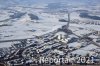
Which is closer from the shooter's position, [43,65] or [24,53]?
[43,65]

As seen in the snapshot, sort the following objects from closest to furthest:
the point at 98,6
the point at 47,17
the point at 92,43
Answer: the point at 92,43 < the point at 47,17 < the point at 98,6

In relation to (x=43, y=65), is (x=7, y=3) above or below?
above

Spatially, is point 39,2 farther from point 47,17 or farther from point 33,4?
point 47,17

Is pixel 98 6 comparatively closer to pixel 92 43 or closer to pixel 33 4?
pixel 33 4

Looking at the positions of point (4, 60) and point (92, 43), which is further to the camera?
point (92, 43)

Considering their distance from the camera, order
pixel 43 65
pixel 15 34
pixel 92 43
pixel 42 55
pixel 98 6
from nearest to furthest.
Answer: pixel 43 65 < pixel 42 55 < pixel 92 43 < pixel 15 34 < pixel 98 6

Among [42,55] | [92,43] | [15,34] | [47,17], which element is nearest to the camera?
[42,55]

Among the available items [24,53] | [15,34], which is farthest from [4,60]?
[15,34]

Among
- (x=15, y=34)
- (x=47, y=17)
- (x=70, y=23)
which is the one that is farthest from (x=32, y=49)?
(x=47, y=17)

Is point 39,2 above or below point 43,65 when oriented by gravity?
above
